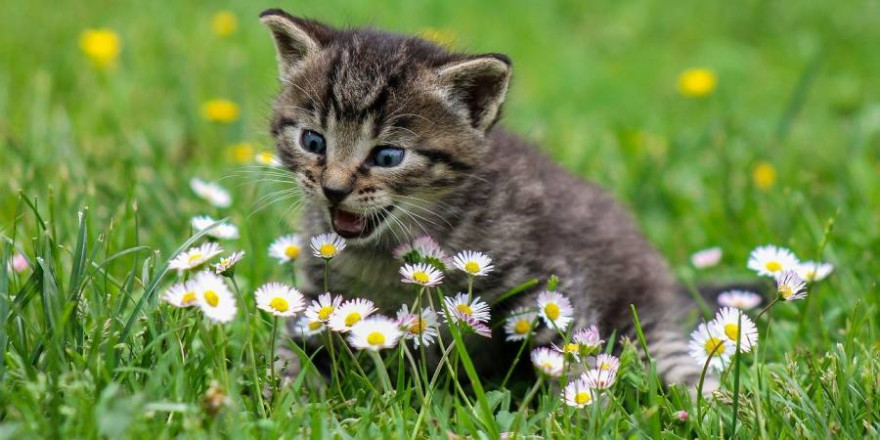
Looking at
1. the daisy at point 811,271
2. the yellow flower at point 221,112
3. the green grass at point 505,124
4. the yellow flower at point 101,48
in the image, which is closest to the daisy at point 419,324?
the green grass at point 505,124

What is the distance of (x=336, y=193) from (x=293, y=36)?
33.6 inches

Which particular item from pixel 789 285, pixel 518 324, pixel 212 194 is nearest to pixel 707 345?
pixel 789 285

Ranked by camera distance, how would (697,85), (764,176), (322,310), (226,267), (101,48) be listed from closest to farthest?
1. (226,267)
2. (322,310)
3. (764,176)
4. (101,48)
5. (697,85)

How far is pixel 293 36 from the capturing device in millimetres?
4008

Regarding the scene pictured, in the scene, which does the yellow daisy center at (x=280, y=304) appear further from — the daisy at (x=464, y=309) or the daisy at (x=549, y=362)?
the daisy at (x=549, y=362)

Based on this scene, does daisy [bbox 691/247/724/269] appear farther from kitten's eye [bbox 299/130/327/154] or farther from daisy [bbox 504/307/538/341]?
kitten's eye [bbox 299/130/327/154]

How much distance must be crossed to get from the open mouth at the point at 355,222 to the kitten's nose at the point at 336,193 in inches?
4.9

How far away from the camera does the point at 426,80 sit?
3.76 meters

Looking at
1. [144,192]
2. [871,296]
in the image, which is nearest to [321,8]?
[144,192]

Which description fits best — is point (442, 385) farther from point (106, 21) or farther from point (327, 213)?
point (106, 21)

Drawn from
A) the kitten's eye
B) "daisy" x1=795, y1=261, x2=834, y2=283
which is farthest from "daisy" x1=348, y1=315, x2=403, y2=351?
"daisy" x1=795, y1=261, x2=834, y2=283

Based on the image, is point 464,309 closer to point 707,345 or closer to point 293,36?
point 707,345

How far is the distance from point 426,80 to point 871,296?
2.16 meters

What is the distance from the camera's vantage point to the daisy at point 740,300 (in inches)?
168
